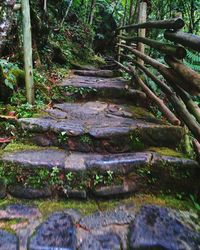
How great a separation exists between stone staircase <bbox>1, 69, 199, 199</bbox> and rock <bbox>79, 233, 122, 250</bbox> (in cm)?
39

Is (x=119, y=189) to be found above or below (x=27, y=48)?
below

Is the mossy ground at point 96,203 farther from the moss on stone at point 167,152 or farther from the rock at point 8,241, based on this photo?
the moss on stone at point 167,152

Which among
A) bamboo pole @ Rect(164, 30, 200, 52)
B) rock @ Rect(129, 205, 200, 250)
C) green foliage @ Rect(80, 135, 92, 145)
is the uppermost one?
bamboo pole @ Rect(164, 30, 200, 52)

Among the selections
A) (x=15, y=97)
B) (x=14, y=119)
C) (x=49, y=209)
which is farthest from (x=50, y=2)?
(x=49, y=209)

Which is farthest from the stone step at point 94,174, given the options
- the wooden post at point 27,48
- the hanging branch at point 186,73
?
the wooden post at point 27,48

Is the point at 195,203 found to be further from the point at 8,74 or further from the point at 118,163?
the point at 8,74

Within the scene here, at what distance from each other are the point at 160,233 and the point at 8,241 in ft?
2.91

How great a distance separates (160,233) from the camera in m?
1.64

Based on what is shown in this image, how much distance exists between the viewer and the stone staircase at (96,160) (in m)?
2.00

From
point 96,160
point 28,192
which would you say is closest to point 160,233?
point 96,160

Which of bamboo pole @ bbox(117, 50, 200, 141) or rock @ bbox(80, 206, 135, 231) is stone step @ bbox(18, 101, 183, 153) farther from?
rock @ bbox(80, 206, 135, 231)

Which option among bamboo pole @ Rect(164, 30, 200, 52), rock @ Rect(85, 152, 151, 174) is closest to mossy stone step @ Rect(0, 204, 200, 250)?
rock @ Rect(85, 152, 151, 174)

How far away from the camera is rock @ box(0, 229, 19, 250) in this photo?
59.9 inches

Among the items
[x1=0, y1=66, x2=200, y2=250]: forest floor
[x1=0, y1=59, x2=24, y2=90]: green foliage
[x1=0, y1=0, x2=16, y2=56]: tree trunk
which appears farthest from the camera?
[x1=0, y1=0, x2=16, y2=56]: tree trunk
